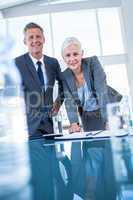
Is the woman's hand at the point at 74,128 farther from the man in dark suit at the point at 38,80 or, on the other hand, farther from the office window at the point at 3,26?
the office window at the point at 3,26

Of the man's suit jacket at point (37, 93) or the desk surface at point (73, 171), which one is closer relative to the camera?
the desk surface at point (73, 171)

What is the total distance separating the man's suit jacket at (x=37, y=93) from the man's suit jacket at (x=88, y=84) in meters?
0.04

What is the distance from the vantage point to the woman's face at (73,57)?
1.24 m

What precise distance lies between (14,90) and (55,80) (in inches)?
8.0

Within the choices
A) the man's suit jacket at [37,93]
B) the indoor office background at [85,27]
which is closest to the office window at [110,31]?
the indoor office background at [85,27]

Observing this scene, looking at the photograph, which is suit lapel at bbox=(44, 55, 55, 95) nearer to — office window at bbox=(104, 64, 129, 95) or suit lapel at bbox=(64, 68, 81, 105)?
suit lapel at bbox=(64, 68, 81, 105)

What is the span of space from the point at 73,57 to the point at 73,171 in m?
0.53

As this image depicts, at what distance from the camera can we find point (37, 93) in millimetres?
1252

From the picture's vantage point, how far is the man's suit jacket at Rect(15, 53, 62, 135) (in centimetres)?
124

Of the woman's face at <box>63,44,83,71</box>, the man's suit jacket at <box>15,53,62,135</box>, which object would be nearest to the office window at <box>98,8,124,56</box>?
the woman's face at <box>63,44,83,71</box>

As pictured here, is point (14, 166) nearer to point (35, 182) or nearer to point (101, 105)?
point (35, 182)

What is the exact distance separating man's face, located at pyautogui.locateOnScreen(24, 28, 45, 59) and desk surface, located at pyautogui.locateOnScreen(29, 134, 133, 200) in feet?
1.45

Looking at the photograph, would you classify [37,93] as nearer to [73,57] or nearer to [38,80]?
[38,80]

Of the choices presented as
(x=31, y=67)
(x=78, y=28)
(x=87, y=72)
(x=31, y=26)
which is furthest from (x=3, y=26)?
(x=87, y=72)
